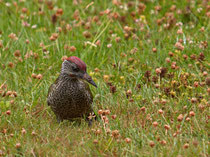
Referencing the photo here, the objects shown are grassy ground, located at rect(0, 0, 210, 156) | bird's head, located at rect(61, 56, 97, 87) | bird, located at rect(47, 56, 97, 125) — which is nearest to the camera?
grassy ground, located at rect(0, 0, 210, 156)

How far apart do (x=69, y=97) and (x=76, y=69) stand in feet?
1.34

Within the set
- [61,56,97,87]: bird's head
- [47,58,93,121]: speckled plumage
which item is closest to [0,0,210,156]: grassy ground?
[47,58,93,121]: speckled plumage

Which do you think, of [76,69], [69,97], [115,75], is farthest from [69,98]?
[115,75]

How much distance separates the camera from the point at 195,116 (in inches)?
221

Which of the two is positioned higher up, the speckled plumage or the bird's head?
the bird's head

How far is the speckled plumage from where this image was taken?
20.2 ft

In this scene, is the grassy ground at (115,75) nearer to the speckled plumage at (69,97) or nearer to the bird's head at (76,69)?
the speckled plumage at (69,97)

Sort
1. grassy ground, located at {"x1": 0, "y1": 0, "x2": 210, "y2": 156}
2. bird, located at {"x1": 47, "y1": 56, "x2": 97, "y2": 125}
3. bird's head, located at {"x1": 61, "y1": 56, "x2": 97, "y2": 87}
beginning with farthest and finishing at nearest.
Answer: bird, located at {"x1": 47, "y1": 56, "x2": 97, "y2": 125}, bird's head, located at {"x1": 61, "y1": 56, "x2": 97, "y2": 87}, grassy ground, located at {"x1": 0, "y1": 0, "x2": 210, "y2": 156}

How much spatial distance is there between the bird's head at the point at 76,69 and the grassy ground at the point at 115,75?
57 cm

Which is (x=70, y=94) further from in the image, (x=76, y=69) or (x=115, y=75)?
(x=115, y=75)

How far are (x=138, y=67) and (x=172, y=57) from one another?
0.60 m

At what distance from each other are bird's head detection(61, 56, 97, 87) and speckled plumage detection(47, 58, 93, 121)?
0.08 metres

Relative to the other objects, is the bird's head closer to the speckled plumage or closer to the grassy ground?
the speckled plumage

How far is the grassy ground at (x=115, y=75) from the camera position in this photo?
5.20 meters
